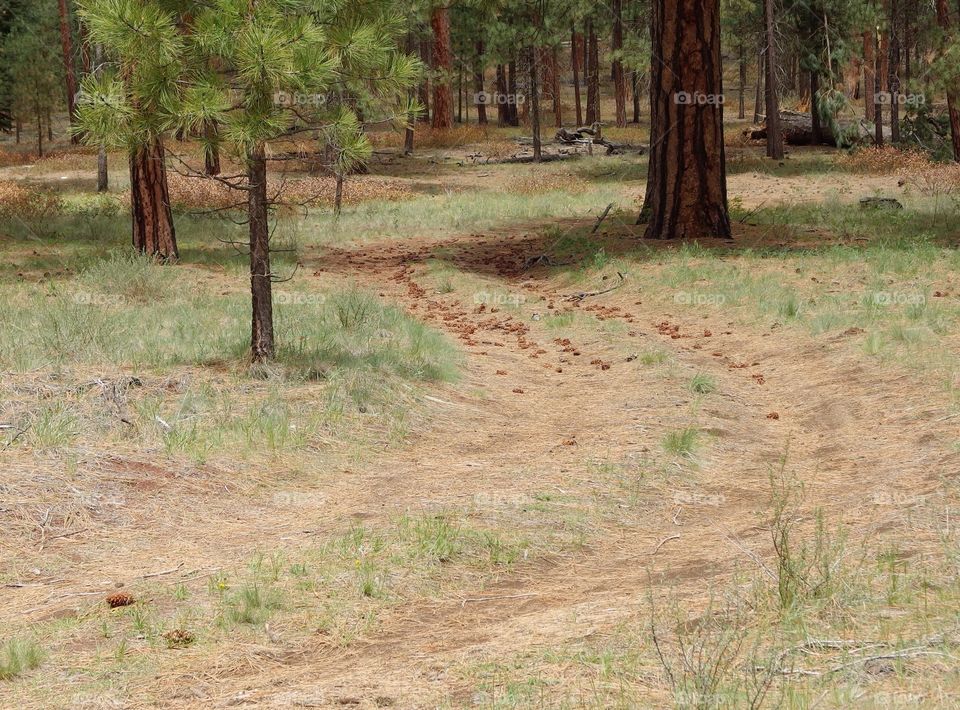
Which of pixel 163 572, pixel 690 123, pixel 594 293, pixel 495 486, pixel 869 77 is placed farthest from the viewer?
pixel 869 77

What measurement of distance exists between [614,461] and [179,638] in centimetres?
317

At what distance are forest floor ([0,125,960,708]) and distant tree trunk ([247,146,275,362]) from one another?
0.27 m

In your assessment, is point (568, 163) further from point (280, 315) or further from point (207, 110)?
point (207, 110)

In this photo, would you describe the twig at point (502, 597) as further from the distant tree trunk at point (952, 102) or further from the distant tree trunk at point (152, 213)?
the distant tree trunk at point (952, 102)

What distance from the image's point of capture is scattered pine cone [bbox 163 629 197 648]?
13.7 ft

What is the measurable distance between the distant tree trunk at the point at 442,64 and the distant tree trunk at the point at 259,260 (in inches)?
903

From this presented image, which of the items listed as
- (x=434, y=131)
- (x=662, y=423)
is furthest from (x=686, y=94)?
(x=434, y=131)

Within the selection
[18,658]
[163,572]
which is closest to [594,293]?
[163,572]

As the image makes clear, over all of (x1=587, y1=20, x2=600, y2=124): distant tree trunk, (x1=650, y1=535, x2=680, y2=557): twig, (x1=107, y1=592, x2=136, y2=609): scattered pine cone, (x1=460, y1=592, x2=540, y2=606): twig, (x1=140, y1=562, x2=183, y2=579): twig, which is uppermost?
(x1=587, y1=20, x2=600, y2=124): distant tree trunk

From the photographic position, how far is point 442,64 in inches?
1414

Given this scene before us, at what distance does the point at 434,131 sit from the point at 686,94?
25092 millimetres

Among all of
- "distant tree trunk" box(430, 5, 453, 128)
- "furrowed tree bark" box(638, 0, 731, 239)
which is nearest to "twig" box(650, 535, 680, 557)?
"furrowed tree bark" box(638, 0, 731, 239)

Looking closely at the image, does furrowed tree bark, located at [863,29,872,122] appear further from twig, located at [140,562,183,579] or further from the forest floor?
twig, located at [140,562,183,579]

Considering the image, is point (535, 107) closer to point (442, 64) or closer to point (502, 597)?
point (442, 64)
